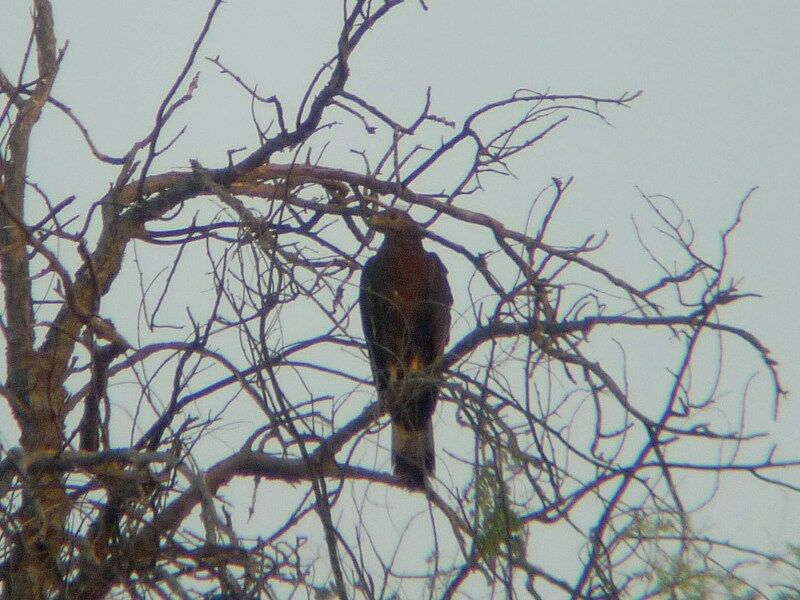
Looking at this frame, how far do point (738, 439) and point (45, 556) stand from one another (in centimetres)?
189

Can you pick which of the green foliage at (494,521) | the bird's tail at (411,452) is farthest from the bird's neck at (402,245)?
the green foliage at (494,521)

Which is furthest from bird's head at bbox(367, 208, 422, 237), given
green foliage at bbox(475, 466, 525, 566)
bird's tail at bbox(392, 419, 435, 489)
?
green foliage at bbox(475, 466, 525, 566)

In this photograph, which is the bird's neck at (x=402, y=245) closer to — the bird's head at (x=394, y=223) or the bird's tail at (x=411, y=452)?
the bird's head at (x=394, y=223)

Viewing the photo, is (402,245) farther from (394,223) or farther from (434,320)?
(434,320)

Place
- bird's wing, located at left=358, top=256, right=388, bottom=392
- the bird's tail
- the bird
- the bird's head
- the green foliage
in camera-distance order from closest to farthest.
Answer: the green foliage < the bird's tail < the bird's head < the bird < bird's wing, located at left=358, top=256, right=388, bottom=392

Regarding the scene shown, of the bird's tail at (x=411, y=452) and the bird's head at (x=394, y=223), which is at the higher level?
the bird's head at (x=394, y=223)

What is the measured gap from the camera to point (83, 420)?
135 inches

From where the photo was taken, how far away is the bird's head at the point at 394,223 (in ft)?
15.0

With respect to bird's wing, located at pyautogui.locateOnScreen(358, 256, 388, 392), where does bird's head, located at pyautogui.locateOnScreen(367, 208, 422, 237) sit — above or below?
above

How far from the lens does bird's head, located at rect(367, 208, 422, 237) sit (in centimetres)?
459

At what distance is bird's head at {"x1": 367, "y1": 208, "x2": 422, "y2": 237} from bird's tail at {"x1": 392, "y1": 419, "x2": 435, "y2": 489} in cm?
83

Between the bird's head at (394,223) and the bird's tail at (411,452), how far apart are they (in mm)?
829

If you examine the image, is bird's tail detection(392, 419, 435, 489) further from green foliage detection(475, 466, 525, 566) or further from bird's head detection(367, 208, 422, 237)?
bird's head detection(367, 208, 422, 237)

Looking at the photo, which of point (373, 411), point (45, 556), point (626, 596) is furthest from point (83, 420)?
point (626, 596)
